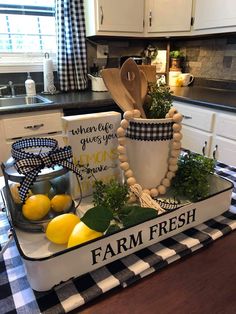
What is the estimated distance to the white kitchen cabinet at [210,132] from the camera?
1.90 metres

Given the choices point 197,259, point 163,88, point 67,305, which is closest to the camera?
point 67,305

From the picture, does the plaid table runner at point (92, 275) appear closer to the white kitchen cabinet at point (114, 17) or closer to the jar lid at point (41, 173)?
the jar lid at point (41, 173)

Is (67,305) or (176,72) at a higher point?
(176,72)

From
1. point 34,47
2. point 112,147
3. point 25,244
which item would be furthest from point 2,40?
point 25,244

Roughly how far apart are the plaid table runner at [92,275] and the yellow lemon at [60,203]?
124 mm

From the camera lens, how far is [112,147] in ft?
2.28

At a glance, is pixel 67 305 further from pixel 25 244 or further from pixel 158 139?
pixel 158 139

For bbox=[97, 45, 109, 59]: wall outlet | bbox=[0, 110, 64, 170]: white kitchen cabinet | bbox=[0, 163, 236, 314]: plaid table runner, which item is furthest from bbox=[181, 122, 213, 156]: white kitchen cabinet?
bbox=[0, 163, 236, 314]: plaid table runner

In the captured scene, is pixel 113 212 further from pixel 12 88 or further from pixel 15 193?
pixel 12 88

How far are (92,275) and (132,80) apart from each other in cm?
43

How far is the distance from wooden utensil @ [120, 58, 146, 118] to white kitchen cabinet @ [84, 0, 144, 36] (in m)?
1.97

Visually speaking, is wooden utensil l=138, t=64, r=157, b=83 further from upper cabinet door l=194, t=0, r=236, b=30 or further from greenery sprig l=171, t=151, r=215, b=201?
upper cabinet door l=194, t=0, r=236, b=30

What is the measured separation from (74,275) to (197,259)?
0.82 ft

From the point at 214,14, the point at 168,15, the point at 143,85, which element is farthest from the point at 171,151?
the point at 168,15
